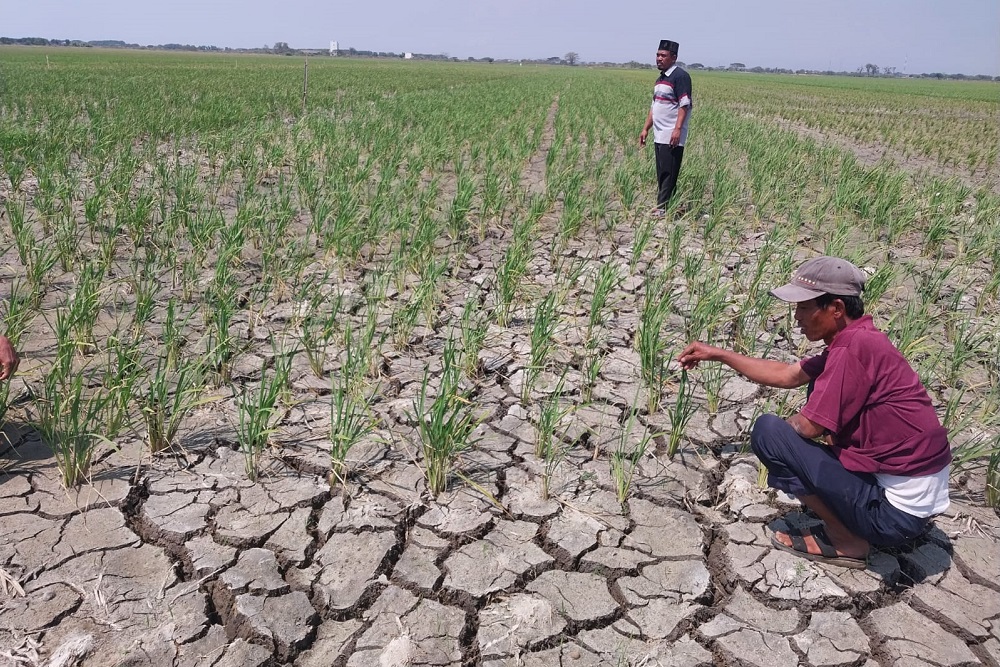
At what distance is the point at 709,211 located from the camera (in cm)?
559

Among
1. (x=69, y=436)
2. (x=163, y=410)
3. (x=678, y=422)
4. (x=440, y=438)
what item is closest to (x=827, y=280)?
(x=678, y=422)

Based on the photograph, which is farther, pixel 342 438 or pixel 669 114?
pixel 669 114

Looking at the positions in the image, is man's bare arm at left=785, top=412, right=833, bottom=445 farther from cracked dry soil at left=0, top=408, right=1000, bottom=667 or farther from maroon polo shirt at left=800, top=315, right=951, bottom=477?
cracked dry soil at left=0, top=408, right=1000, bottom=667

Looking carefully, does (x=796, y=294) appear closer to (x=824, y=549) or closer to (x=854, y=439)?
(x=854, y=439)

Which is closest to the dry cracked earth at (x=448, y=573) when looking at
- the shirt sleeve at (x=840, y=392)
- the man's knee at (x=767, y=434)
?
the man's knee at (x=767, y=434)

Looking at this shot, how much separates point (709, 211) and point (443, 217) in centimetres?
209

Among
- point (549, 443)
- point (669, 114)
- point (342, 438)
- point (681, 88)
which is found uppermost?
point (681, 88)

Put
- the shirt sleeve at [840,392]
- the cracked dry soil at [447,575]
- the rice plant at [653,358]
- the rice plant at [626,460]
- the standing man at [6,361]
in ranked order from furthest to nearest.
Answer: the rice plant at [653,358]
the rice plant at [626,460]
the standing man at [6,361]
the shirt sleeve at [840,392]
the cracked dry soil at [447,575]

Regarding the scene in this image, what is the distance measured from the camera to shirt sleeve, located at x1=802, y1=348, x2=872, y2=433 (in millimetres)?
1809

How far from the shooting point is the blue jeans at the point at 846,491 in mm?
1902

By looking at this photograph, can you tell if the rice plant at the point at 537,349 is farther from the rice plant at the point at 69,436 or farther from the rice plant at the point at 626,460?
the rice plant at the point at 69,436

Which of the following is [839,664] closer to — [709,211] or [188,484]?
[188,484]

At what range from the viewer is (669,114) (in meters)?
5.24

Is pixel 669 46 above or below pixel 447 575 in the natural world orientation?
above
